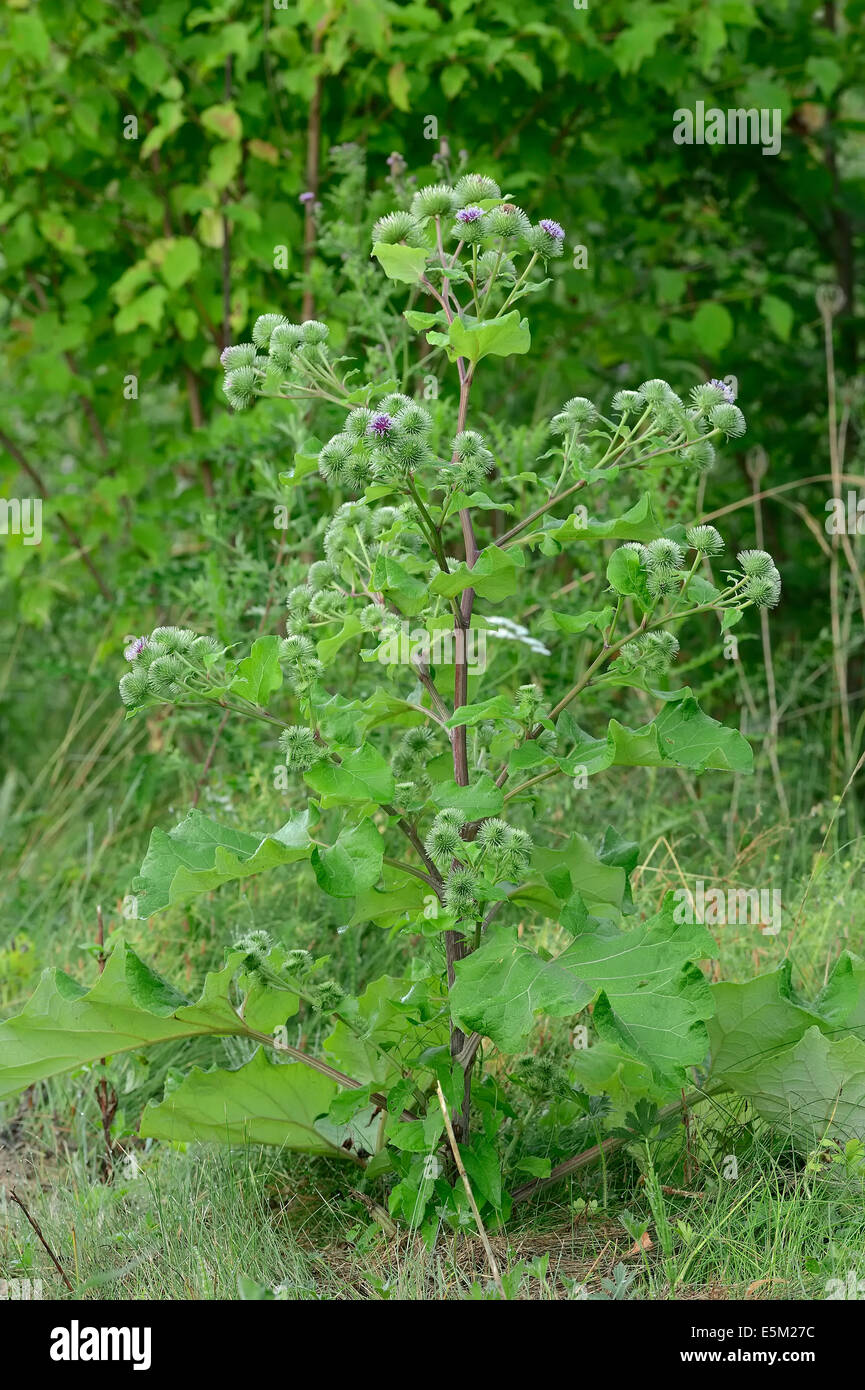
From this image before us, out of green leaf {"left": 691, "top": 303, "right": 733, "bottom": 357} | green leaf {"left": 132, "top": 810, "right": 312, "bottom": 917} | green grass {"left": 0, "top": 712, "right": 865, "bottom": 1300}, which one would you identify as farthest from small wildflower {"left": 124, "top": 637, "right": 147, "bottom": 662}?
green leaf {"left": 691, "top": 303, "right": 733, "bottom": 357}

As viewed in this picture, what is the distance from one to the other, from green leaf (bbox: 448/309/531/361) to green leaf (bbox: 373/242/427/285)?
4.2 inches

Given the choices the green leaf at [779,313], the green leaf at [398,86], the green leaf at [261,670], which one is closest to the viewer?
the green leaf at [261,670]

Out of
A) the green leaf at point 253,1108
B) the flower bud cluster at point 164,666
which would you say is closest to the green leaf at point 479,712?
the flower bud cluster at point 164,666

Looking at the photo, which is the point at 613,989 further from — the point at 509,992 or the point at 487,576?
the point at 487,576

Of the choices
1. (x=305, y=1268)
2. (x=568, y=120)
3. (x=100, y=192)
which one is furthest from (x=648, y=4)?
(x=305, y=1268)

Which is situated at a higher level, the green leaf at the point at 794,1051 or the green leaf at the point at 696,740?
the green leaf at the point at 696,740

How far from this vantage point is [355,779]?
79.7 inches

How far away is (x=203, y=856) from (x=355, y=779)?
27 centimetres

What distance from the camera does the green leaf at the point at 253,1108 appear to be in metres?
2.22

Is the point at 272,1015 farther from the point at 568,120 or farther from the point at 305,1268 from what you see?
the point at 568,120

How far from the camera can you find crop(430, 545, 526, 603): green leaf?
1997 mm

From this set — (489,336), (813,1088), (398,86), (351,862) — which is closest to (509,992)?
(351,862)

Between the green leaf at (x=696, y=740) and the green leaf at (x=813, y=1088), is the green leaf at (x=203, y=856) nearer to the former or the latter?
the green leaf at (x=696, y=740)

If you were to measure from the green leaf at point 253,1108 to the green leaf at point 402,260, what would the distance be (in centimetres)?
116
